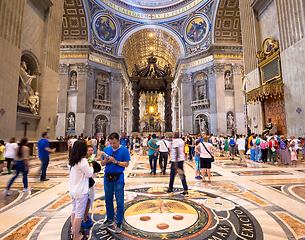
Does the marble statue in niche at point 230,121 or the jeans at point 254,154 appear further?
the marble statue in niche at point 230,121

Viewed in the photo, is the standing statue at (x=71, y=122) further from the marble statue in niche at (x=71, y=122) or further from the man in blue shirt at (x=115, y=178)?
the man in blue shirt at (x=115, y=178)

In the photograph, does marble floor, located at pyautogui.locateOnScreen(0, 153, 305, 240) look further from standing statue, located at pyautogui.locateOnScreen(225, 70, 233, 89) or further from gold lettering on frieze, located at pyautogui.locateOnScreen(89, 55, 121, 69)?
gold lettering on frieze, located at pyautogui.locateOnScreen(89, 55, 121, 69)

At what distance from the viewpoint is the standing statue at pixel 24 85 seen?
966 centimetres

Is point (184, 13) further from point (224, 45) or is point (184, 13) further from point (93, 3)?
point (93, 3)

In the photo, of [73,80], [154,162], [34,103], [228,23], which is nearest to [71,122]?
[73,80]

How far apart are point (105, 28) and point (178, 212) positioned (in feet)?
93.3

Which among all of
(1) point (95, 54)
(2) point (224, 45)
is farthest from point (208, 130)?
(1) point (95, 54)

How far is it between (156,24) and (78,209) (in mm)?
31270

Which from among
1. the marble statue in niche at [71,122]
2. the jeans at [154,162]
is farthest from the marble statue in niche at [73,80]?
the jeans at [154,162]

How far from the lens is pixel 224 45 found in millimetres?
23391

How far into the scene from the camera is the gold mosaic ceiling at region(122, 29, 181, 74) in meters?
29.7

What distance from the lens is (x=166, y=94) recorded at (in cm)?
2269

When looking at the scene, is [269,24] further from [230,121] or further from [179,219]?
[230,121]

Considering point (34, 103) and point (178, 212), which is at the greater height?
point (34, 103)
